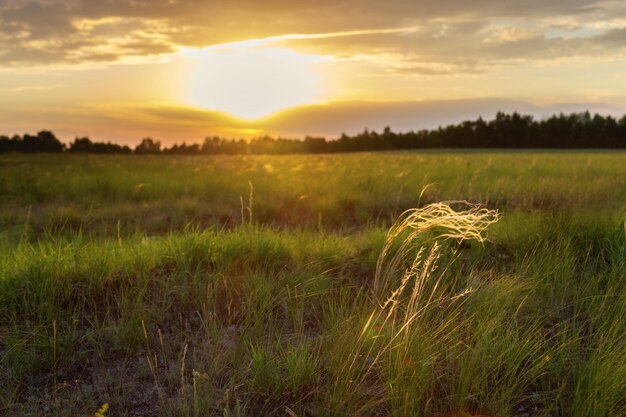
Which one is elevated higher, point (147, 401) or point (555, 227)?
point (555, 227)

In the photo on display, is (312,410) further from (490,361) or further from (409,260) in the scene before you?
(409,260)

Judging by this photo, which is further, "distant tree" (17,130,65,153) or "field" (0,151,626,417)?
"distant tree" (17,130,65,153)

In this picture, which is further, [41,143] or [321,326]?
[41,143]

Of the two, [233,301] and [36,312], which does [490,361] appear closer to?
[233,301]

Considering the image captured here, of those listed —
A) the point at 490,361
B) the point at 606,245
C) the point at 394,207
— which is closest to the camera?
the point at 490,361

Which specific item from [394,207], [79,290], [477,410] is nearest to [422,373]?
[477,410]

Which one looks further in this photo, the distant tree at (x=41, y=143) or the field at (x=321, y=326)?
the distant tree at (x=41, y=143)

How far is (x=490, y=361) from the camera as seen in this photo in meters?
2.97

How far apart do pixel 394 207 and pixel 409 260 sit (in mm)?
4972

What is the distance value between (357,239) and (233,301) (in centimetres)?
188

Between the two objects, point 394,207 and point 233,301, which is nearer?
point 233,301

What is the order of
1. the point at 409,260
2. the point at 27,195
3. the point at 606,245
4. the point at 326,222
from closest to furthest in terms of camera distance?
the point at 409,260 → the point at 606,245 → the point at 326,222 → the point at 27,195

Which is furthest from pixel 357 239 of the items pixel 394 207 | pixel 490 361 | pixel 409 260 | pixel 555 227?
pixel 394 207

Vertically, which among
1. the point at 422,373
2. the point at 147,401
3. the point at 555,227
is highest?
the point at 555,227
